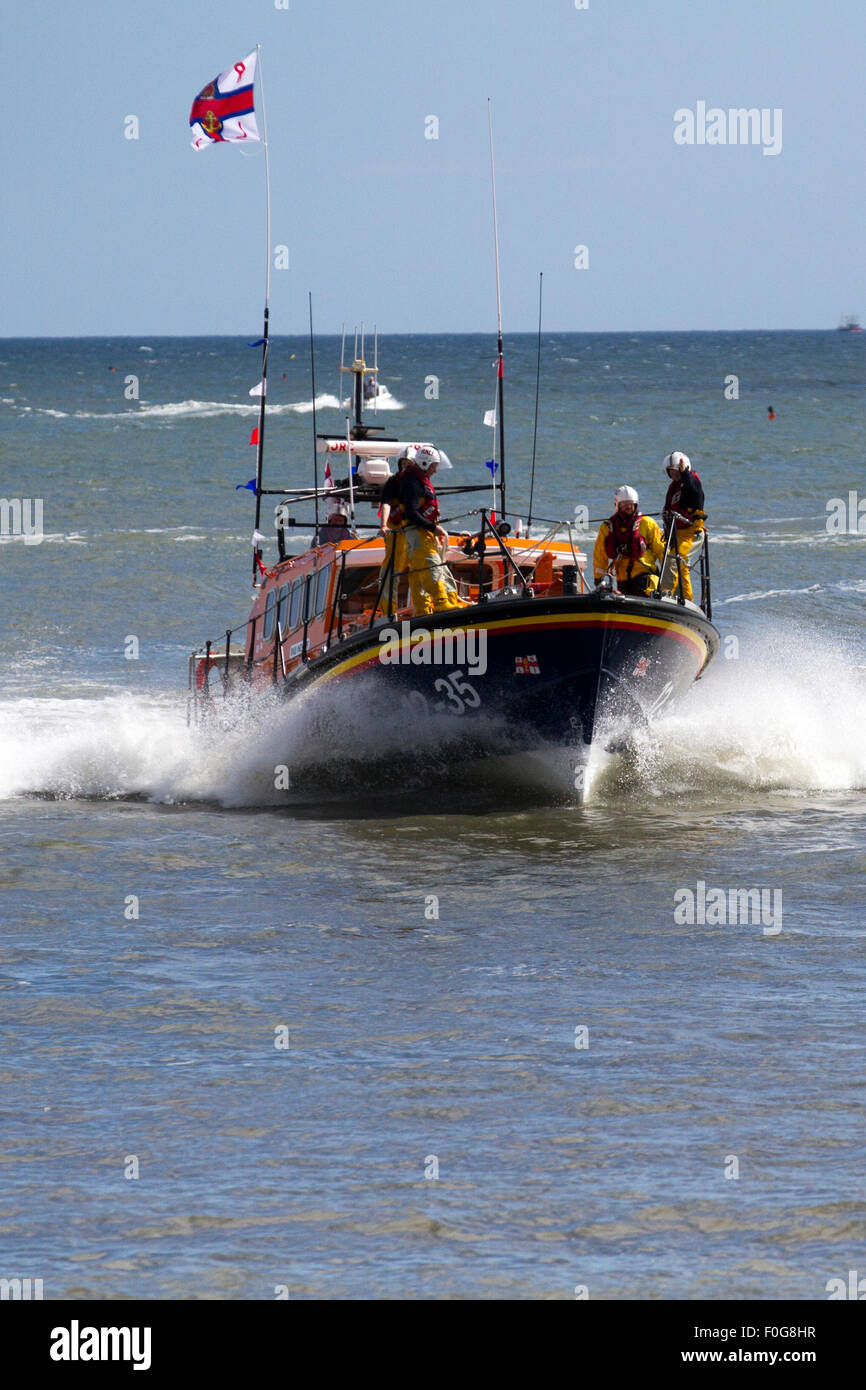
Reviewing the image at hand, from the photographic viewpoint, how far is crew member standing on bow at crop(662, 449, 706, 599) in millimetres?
12375

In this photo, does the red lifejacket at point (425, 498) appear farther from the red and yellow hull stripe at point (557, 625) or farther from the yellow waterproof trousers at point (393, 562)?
the red and yellow hull stripe at point (557, 625)

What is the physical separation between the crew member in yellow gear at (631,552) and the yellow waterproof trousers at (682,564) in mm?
204

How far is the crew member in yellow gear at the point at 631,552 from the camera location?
12.2 meters

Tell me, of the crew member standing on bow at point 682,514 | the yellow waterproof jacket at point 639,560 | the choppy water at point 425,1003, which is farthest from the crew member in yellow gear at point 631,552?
the choppy water at point 425,1003

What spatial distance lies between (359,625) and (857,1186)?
7.57m

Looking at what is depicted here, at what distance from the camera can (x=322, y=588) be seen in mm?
13352

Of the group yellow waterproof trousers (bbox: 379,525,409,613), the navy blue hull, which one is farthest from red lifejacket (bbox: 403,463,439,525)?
the navy blue hull

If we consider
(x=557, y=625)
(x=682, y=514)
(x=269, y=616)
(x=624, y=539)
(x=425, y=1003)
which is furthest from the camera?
(x=269, y=616)

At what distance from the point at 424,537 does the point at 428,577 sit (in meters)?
0.27

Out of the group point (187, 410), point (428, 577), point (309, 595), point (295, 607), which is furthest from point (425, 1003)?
point (187, 410)

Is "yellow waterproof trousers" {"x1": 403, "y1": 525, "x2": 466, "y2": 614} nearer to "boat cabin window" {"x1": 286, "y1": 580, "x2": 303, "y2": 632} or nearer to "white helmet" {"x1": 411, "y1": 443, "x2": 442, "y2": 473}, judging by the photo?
"white helmet" {"x1": 411, "y1": 443, "x2": 442, "y2": 473}

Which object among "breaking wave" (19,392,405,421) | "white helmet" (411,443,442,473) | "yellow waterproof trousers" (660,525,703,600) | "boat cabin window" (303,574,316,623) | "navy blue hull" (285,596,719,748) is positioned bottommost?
"navy blue hull" (285,596,719,748)

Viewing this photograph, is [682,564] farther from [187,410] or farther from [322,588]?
[187,410]

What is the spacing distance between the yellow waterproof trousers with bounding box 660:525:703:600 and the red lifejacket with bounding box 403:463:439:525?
5.98ft
